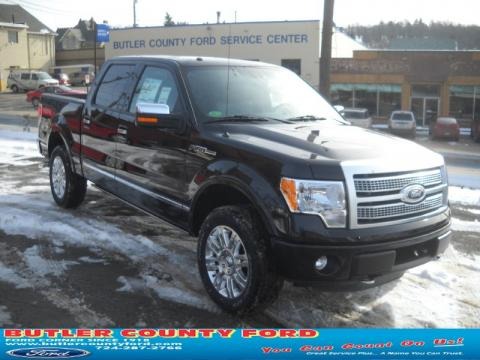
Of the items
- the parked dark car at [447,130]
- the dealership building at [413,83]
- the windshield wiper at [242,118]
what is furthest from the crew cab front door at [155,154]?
the dealership building at [413,83]

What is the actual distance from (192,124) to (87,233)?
216cm

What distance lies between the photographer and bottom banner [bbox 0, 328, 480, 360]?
2.24 meters

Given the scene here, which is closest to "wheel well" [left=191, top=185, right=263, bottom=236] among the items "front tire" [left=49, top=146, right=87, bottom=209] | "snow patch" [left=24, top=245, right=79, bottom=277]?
"snow patch" [left=24, top=245, right=79, bottom=277]

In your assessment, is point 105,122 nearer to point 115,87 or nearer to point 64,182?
point 115,87

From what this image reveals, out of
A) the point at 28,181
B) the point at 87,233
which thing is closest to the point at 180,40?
the point at 28,181

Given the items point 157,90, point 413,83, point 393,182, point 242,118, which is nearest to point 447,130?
point 413,83

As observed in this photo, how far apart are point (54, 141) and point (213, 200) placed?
3.61m

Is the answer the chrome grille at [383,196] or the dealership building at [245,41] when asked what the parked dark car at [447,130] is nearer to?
the dealership building at [245,41]

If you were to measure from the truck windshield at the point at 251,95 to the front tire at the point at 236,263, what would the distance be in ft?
3.20

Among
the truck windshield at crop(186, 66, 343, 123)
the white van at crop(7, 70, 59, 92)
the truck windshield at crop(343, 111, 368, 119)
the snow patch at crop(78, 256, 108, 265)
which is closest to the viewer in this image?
the truck windshield at crop(186, 66, 343, 123)

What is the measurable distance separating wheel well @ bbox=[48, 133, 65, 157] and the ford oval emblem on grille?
182 inches

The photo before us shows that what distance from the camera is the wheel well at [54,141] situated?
6.98 meters

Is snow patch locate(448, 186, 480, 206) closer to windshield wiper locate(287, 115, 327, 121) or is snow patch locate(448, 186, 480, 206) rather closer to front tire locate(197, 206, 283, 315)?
windshield wiper locate(287, 115, 327, 121)

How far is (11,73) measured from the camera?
172 ft
